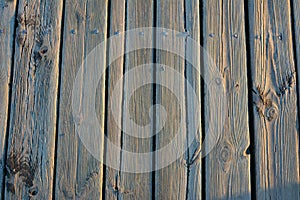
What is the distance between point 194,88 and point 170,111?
162 mm

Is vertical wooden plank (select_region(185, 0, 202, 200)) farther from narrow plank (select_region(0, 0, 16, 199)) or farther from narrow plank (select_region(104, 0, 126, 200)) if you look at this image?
narrow plank (select_region(0, 0, 16, 199))

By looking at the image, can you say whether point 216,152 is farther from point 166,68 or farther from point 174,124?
point 166,68

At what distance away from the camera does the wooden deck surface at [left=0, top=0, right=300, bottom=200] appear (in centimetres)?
256

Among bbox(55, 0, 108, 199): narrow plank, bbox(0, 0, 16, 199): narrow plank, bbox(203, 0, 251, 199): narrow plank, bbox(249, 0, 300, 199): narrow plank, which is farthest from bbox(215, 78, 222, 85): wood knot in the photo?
bbox(0, 0, 16, 199): narrow plank

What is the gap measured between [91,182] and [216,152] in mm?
598

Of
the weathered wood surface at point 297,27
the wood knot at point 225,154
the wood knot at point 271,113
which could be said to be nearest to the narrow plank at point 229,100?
the wood knot at point 225,154

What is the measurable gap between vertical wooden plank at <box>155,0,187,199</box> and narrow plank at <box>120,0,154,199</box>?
4 centimetres

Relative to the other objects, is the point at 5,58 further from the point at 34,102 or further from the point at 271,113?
the point at 271,113

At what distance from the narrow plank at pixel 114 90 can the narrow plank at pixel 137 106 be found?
25mm

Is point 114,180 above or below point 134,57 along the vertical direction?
below

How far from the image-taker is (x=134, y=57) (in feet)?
8.87

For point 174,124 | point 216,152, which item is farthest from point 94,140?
point 216,152

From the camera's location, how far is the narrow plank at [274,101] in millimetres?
2541

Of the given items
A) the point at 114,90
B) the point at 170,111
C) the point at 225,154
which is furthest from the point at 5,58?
the point at 225,154
